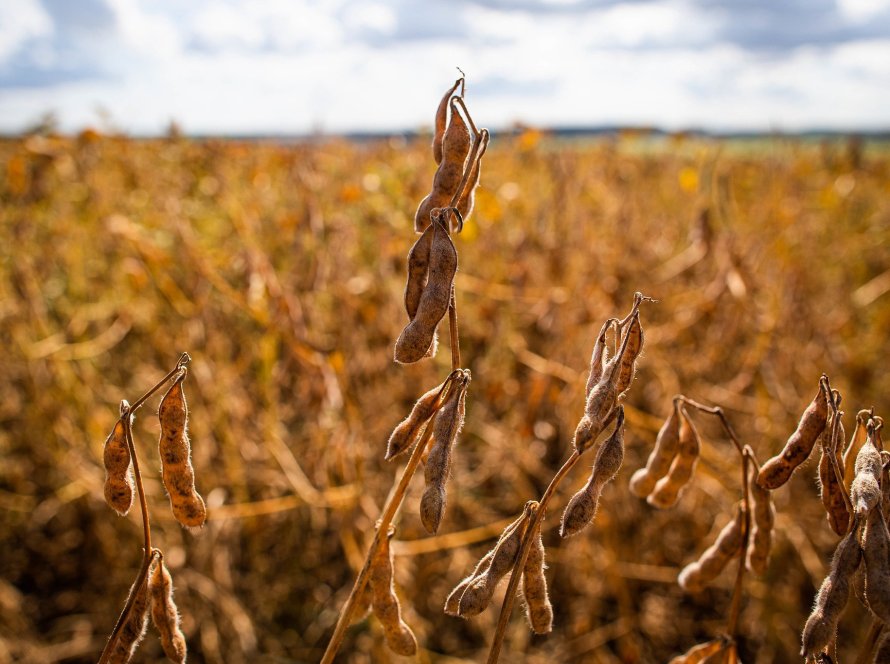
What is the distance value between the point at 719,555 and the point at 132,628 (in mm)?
757

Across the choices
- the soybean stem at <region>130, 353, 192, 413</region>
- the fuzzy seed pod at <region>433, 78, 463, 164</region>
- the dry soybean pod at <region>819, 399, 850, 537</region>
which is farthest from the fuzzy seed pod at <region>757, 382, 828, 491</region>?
the soybean stem at <region>130, 353, 192, 413</region>

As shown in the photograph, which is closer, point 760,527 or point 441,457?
point 441,457

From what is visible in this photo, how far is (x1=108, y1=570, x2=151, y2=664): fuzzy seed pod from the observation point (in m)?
0.78

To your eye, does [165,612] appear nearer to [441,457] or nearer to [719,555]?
[441,457]

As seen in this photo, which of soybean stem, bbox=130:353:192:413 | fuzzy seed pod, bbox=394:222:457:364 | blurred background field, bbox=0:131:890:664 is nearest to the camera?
soybean stem, bbox=130:353:192:413

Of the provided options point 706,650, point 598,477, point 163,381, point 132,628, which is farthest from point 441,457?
point 706,650

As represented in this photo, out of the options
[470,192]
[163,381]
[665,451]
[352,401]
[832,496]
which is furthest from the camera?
[352,401]

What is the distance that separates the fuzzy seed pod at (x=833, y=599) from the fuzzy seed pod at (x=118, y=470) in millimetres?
716

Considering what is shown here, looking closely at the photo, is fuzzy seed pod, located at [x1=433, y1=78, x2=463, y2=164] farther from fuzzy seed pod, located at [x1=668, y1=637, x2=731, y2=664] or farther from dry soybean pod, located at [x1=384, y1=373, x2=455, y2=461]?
fuzzy seed pod, located at [x1=668, y1=637, x2=731, y2=664]

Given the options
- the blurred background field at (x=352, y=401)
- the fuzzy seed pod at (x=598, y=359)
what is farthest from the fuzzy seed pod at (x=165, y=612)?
the blurred background field at (x=352, y=401)

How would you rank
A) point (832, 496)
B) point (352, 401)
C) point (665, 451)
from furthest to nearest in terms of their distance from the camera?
point (352, 401)
point (665, 451)
point (832, 496)

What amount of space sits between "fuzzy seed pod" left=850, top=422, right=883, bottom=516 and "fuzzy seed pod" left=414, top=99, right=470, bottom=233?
0.52 metres

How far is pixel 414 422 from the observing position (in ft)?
2.60

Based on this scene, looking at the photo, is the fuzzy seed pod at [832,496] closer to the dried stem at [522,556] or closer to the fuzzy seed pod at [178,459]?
the dried stem at [522,556]
